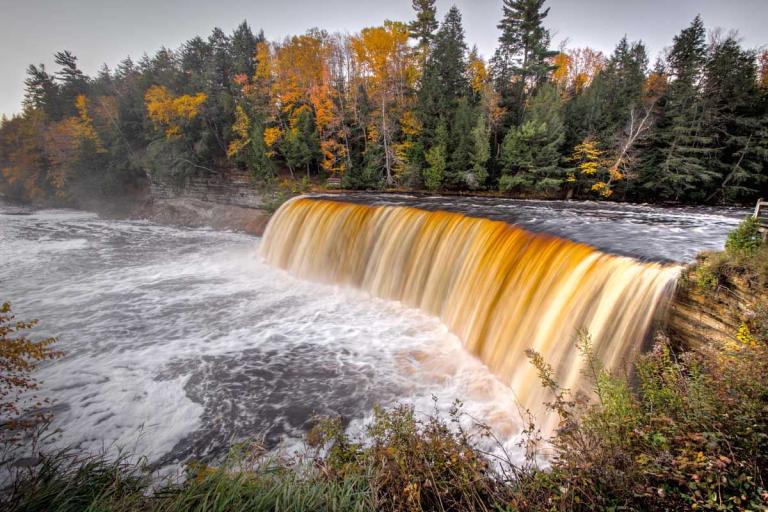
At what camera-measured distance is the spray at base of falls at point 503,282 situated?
543 centimetres

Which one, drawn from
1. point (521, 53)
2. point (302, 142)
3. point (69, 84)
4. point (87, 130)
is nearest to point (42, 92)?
point (69, 84)

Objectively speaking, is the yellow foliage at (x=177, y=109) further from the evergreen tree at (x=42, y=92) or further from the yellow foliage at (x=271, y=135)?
the evergreen tree at (x=42, y=92)

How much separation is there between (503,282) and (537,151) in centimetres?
1674

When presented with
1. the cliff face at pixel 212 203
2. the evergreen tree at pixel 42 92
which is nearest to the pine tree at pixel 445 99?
the cliff face at pixel 212 203

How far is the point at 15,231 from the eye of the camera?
24.7 metres

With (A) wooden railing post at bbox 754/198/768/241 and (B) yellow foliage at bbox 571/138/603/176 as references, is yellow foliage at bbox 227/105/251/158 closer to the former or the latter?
(B) yellow foliage at bbox 571/138/603/176

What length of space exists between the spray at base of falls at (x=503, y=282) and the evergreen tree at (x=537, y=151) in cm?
1207

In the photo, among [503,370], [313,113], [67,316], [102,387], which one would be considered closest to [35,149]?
[313,113]

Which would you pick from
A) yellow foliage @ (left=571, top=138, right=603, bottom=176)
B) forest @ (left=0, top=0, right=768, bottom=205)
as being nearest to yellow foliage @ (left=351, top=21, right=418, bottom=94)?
forest @ (left=0, top=0, right=768, bottom=205)

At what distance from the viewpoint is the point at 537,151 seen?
21.0 meters

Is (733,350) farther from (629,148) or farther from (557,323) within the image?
(629,148)

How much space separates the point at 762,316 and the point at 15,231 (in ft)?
126

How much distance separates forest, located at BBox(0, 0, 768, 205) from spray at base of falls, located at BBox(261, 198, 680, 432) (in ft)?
38.8

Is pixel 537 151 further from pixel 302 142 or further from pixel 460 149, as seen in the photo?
pixel 302 142
